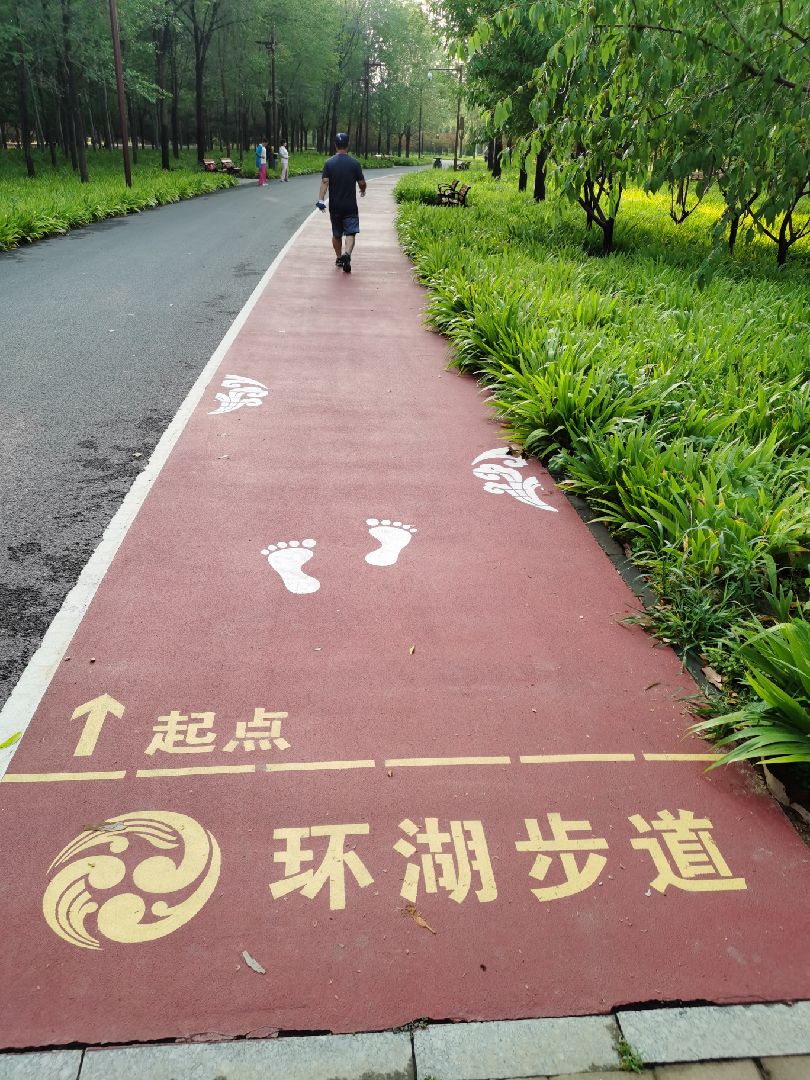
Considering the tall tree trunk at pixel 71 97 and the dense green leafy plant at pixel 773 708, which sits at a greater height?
the tall tree trunk at pixel 71 97

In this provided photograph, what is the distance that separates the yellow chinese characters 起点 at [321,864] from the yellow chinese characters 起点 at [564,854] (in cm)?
50

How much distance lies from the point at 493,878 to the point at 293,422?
4.45 m

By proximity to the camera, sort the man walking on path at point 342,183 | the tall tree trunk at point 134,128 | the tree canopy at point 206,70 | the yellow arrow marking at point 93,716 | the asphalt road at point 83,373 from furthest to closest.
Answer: the tall tree trunk at point 134,128
the tree canopy at point 206,70
the man walking on path at point 342,183
the asphalt road at point 83,373
the yellow arrow marking at point 93,716

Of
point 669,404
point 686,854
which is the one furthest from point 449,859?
point 669,404

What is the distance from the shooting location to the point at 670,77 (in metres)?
5.00

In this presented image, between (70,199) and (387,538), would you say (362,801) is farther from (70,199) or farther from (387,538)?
(70,199)

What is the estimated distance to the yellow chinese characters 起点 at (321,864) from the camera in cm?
227

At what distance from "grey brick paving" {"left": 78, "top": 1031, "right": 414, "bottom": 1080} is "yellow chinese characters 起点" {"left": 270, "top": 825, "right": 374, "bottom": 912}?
1.26 ft

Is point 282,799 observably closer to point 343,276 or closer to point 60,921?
point 60,921

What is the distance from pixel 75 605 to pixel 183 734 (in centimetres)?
111

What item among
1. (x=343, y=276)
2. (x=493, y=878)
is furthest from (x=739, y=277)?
(x=493, y=878)

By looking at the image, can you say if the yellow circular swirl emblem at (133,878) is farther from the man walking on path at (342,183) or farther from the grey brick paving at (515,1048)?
the man walking on path at (342,183)

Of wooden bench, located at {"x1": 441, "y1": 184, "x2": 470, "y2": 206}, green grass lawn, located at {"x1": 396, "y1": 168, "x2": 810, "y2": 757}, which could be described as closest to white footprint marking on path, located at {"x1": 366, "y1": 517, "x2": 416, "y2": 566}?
green grass lawn, located at {"x1": 396, "y1": 168, "x2": 810, "y2": 757}

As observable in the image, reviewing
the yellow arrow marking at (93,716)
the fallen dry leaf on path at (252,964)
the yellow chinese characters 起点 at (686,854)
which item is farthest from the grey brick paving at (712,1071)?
the yellow arrow marking at (93,716)
